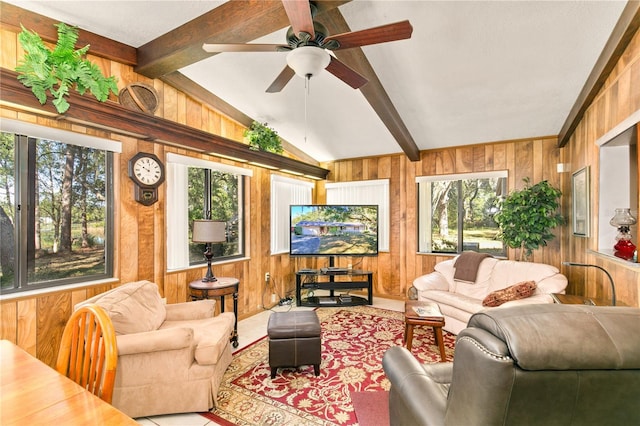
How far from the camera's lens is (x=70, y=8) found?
2121 mm

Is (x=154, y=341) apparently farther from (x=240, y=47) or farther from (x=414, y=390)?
(x=240, y=47)

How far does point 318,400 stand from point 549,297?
2.39 metres

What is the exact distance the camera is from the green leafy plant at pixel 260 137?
394 cm

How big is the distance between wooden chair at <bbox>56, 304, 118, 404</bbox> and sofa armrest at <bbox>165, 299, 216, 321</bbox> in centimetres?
143

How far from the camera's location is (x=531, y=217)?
11.8 feet

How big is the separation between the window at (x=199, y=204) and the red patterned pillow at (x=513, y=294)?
3.19 meters

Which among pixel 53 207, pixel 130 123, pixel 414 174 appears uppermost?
pixel 130 123

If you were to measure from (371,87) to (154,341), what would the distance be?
108 inches

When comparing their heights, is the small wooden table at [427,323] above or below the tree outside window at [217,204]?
below

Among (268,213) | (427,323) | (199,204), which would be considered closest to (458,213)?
(427,323)

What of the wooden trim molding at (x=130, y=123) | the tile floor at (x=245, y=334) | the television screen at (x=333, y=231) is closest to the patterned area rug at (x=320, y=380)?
the tile floor at (x=245, y=334)

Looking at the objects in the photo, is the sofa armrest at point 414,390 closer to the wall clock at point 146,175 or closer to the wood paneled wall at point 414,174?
the wall clock at point 146,175

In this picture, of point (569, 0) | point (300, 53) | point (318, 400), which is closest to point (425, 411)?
point (318, 400)

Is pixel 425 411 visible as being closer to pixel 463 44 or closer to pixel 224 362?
pixel 224 362
